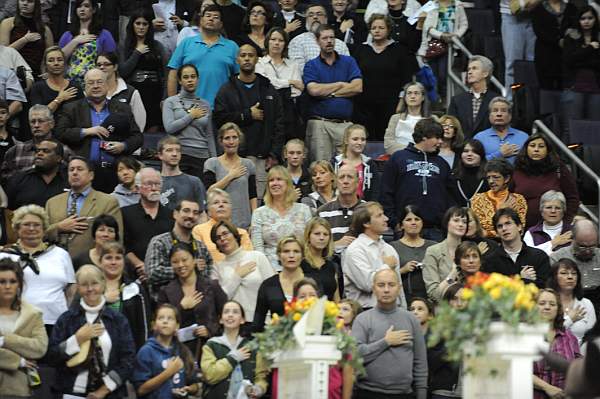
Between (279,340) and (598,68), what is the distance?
26.9ft

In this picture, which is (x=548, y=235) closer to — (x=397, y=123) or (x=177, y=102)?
(x=397, y=123)

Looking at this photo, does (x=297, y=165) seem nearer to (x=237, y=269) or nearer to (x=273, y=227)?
(x=273, y=227)

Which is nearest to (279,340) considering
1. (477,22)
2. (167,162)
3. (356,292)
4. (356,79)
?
(356,292)

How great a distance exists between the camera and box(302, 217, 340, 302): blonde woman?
1512 cm

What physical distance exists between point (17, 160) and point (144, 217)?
67.0 inches

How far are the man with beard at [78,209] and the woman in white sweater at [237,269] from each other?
92 centimetres

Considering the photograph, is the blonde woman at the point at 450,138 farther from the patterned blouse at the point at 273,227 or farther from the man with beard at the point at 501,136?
the patterned blouse at the point at 273,227

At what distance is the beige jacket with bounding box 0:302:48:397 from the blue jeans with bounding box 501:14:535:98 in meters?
8.46

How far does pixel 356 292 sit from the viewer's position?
50.2 ft

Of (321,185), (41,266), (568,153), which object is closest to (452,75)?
(568,153)

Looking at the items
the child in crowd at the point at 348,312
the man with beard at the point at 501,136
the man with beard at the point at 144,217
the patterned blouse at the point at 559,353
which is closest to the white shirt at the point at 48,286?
the man with beard at the point at 144,217

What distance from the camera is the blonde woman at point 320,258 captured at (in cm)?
1512

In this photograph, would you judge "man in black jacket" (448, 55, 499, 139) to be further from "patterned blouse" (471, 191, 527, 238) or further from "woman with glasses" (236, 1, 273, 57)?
"woman with glasses" (236, 1, 273, 57)

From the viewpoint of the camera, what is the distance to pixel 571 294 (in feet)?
50.9
